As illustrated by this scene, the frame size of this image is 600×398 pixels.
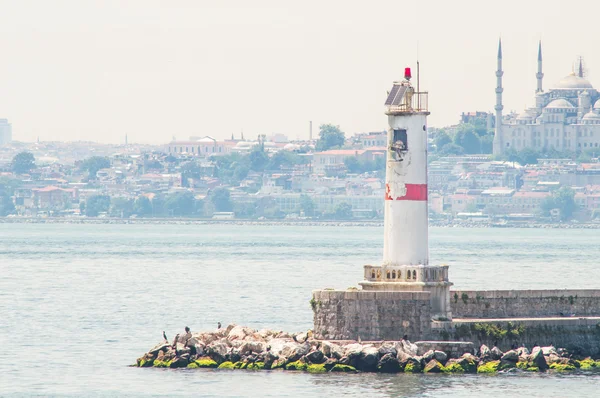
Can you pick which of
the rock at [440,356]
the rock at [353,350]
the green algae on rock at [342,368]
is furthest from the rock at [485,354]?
the green algae on rock at [342,368]

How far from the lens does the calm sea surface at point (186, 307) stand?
30.1 meters

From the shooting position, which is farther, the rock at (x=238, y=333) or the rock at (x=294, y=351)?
the rock at (x=238, y=333)

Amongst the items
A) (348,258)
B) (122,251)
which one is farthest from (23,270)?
(122,251)

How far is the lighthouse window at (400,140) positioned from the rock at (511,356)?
3727mm

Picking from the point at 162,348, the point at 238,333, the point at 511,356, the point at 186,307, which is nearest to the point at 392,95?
the point at 511,356

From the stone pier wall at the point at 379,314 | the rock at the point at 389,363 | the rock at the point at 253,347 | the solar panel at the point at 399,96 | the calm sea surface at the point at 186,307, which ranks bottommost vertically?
the calm sea surface at the point at 186,307

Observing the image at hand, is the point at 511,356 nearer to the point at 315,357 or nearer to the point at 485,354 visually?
the point at 485,354

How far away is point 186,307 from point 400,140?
19.5 m

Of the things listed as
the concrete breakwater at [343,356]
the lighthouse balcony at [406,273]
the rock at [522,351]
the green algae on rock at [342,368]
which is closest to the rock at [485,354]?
the concrete breakwater at [343,356]

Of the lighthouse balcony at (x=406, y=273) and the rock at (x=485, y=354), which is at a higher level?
the lighthouse balcony at (x=406, y=273)

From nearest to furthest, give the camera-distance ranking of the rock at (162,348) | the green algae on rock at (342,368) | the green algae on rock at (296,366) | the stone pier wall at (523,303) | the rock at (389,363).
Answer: the rock at (389,363)
the green algae on rock at (342,368)
the green algae on rock at (296,366)
the stone pier wall at (523,303)
the rock at (162,348)

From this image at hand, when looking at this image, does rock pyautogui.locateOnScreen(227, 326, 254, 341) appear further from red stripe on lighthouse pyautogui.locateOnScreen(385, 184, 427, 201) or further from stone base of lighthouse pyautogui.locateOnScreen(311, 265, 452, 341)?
red stripe on lighthouse pyautogui.locateOnScreen(385, 184, 427, 201)

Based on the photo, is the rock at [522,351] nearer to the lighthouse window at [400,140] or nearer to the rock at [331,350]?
the rock at [331,350]

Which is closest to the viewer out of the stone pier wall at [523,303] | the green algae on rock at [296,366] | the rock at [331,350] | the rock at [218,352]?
the rock at [331,350]
